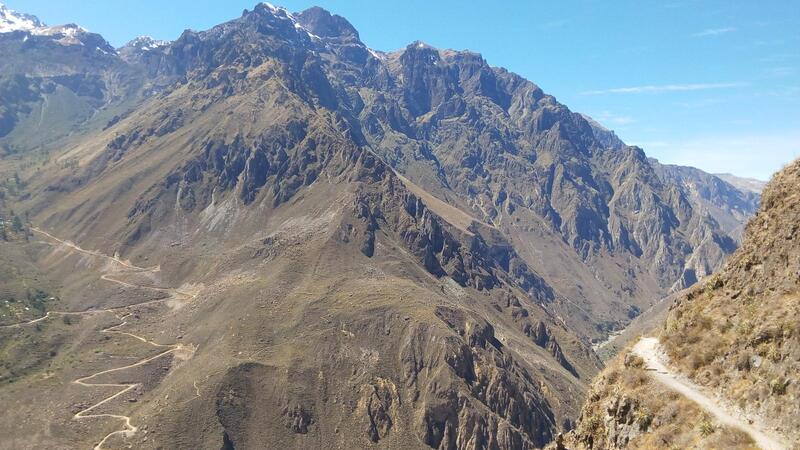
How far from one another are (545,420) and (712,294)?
16879cm

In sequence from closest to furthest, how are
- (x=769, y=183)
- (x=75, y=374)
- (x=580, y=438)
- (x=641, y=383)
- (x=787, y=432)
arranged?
(x=787, y=432) → (x=641, y=383) → (x=580, y=438) → (x=769, y=183) → (x=75, y=374)

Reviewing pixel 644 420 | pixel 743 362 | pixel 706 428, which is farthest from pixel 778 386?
pixel 644 420

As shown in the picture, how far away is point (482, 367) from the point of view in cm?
18988

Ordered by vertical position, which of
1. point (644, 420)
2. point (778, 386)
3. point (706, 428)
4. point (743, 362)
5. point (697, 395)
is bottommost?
point (644, 420)

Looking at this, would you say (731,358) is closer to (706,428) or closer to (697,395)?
(697,395)

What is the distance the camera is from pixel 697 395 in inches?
1240

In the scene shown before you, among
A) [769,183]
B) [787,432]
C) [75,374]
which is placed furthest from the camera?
[75,374]

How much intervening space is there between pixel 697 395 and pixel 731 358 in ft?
9.60

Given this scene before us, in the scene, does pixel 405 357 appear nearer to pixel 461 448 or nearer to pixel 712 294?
pixel 461 448

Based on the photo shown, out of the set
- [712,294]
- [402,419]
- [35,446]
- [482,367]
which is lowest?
[35,446]

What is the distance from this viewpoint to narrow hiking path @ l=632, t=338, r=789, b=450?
87.8 feet

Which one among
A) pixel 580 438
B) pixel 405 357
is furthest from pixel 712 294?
pixel 405 357

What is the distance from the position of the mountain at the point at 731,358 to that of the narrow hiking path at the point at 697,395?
0.26 metres

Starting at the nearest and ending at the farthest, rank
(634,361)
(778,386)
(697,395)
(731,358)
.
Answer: (778,386), (697,395), (731,358), (634,361)
